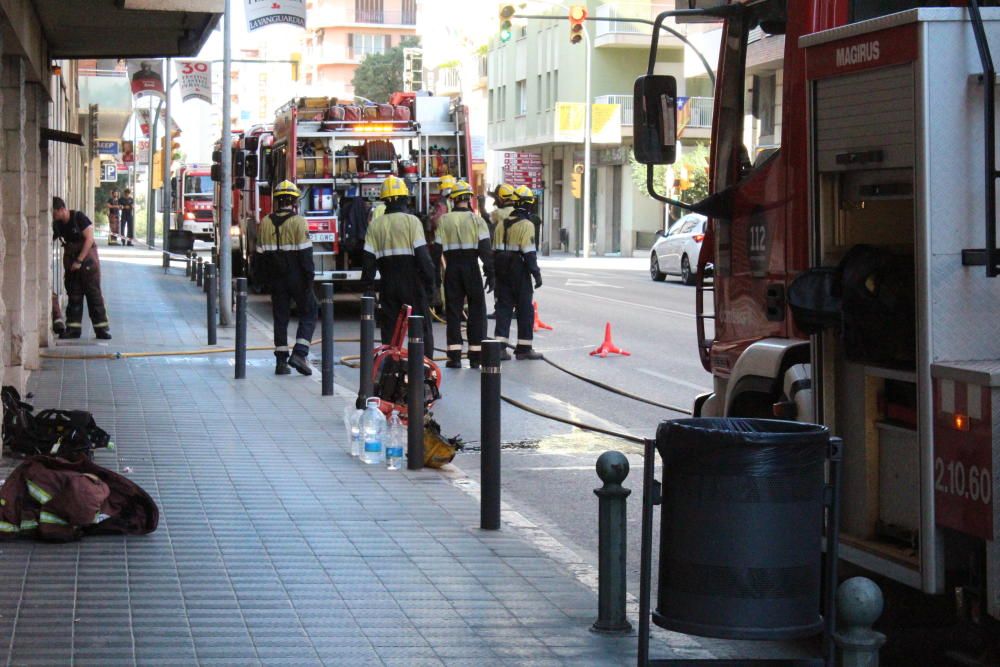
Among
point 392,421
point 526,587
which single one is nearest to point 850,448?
point 526,587

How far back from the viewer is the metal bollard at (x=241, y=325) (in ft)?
49.7

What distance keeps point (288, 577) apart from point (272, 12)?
1416 cm

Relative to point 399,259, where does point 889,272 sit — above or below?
below

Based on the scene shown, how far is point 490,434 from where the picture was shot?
26.5 ft

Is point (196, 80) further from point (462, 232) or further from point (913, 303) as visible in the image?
point (913, 303)

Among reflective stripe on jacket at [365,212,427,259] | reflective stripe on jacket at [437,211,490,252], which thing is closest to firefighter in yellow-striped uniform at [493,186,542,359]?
reflective stripe on jacket at [437,211,490,252]

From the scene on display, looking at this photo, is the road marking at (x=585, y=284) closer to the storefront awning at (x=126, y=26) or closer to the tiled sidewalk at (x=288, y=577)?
the storefront awning at (x=126, y=26)

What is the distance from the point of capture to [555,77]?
65.6 metres

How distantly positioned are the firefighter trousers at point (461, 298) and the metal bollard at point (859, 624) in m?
12.8

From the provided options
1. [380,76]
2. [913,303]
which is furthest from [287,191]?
[380,76]

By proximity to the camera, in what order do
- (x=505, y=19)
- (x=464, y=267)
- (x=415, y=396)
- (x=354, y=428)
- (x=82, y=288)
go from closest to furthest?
1. (x=415, y=396)
2. (x=354, y=428)
3. (x=464, y=267)
4. (x=82, y=288)
5. (x=505, y=19)

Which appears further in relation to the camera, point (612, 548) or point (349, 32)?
point (349, 32)

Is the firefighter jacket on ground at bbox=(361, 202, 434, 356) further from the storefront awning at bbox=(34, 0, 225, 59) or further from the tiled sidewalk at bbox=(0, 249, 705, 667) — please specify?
the tiled sidewalk at bbox=(0, 249, 705, 667)

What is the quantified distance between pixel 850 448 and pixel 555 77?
200ft
